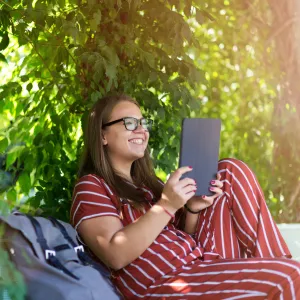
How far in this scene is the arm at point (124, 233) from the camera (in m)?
1.97

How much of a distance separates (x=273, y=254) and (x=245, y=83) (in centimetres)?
271

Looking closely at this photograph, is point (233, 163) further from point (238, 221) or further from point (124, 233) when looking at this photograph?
point (124, 233)

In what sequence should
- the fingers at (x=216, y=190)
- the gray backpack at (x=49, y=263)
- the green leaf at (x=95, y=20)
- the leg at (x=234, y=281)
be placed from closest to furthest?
the gray backpack at (x=49, y=263) < the leg at (x=234, y=281) < the fingers at (x=216, y=190) < the green leaf at (x=95, y=20)

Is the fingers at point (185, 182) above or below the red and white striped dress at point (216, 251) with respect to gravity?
above

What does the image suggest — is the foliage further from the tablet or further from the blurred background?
the tablet

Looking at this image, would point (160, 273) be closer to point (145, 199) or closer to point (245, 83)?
point (145, 199)

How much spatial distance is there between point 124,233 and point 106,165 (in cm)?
38

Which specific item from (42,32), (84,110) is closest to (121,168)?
(84,110)

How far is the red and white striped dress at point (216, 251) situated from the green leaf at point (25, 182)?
0.79m

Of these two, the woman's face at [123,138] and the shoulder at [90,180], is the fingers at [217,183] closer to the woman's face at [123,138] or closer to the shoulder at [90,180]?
the woman's face at [123,138]

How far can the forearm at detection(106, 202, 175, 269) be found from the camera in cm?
196

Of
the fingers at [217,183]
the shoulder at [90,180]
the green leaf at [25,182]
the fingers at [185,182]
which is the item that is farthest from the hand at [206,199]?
the green leaf at [25,182]

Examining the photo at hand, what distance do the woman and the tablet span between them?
45 millimetres

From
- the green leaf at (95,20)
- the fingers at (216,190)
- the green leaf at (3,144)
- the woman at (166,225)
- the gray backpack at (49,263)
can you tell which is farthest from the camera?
the green leaf at (3,144)
